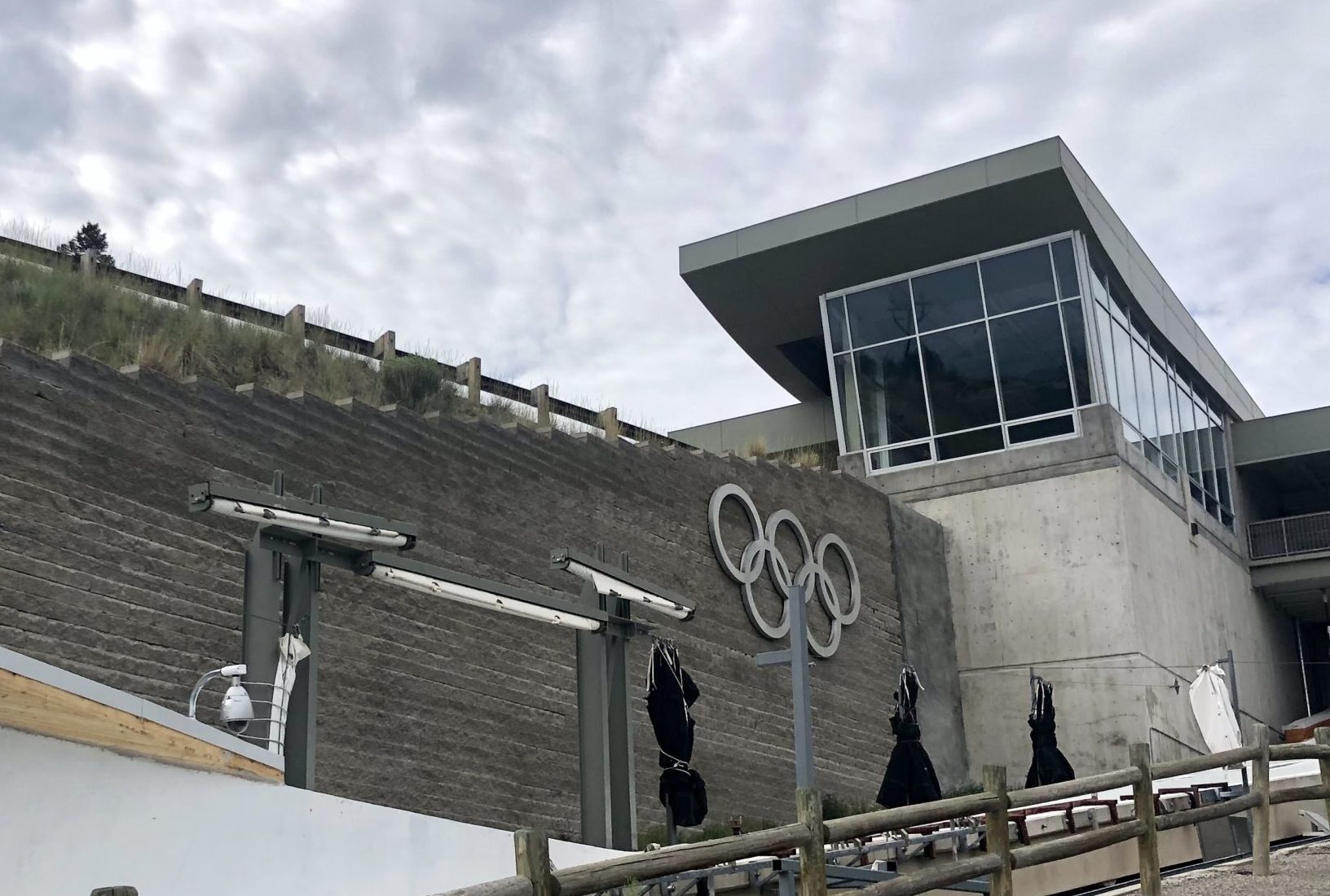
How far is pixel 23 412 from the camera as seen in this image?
11.0m

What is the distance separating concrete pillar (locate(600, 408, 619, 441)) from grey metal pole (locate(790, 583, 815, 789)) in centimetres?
694

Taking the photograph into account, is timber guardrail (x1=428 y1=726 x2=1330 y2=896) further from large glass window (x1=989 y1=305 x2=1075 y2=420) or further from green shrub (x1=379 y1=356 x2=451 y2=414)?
large glass window (x1=989 y1=305 x2=1075 y2=420)

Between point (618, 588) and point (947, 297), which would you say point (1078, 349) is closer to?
point (947, 297)

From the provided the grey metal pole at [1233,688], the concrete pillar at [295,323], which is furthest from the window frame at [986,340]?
the concrete pillar at [295,323]

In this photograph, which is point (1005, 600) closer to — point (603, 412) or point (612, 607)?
point (603, 412)

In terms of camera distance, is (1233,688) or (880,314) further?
(880,314)

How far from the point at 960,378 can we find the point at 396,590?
1572 cm

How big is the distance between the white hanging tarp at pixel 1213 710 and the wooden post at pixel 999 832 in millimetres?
12073

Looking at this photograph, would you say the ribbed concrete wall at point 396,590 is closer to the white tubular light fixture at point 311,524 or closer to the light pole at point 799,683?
the white tubular light fixture at point 311,524

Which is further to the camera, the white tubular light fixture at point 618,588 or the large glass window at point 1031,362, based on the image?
the large glass window at point 1031,362

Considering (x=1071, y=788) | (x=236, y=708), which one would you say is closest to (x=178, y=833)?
Answer: (x=236, y=708)

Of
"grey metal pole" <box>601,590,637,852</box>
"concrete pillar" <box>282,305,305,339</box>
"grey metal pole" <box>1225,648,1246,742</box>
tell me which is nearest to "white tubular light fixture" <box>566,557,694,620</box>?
"grey metal pole" <box>601,590,637,852</box>

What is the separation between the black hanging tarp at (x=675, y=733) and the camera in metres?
12.0

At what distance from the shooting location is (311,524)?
8.79m
